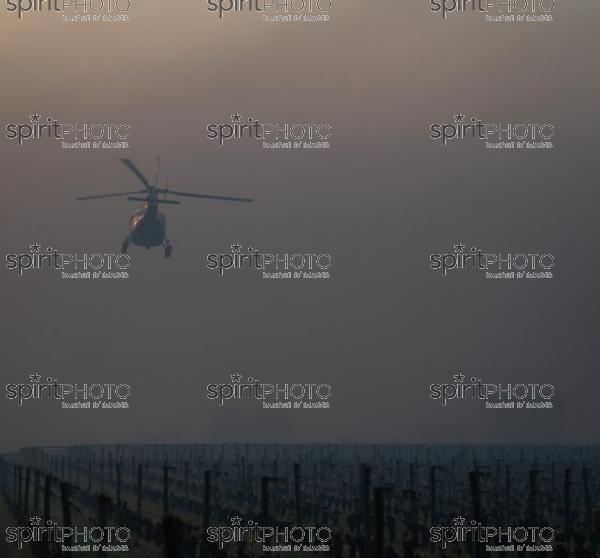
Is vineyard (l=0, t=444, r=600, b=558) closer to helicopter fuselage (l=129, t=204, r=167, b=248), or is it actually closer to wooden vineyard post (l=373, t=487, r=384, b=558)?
wooden vineyard post (l=373, t=487, r=384, b=558)

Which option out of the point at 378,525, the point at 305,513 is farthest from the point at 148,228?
the point at 378,525

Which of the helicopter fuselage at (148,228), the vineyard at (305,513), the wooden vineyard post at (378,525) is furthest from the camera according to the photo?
the helicopter fuselage at (148,228)

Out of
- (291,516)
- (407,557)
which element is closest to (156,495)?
(291,516)

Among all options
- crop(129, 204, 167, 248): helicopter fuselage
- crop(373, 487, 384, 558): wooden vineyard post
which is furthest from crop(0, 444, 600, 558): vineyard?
crop(129, 204, 167, 248): helicopter fuselage

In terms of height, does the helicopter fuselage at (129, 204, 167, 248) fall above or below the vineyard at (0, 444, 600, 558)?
above

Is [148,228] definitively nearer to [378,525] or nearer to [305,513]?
[305,513]

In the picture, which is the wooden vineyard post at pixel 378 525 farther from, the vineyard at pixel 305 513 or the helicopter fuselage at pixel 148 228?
the helicopter fuselage at pixel 148 228

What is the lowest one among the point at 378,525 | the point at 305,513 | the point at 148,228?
the point at 378,525

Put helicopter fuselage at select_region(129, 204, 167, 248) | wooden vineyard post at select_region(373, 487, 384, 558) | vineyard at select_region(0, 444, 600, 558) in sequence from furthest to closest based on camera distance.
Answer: helicopter fuselage at select_region(129, 204, 167, 248)
vineyard at select_region(0, 444, 600, 558)
wooden vineyard post at select_region(373, 487, 384, 558)

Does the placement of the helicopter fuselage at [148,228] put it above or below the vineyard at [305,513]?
above

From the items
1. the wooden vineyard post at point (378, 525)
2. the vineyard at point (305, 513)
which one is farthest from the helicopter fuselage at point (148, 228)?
the wooden vineyard post at point (378, 525)
